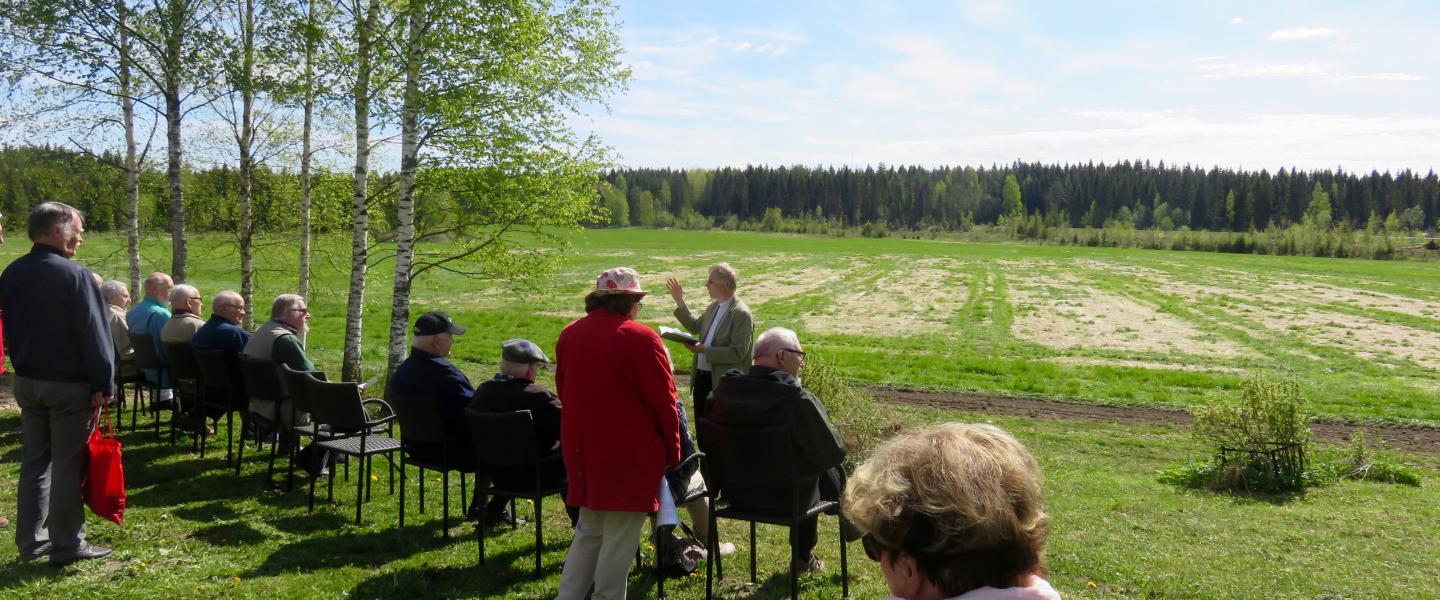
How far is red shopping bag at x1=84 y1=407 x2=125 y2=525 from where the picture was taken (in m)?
5.27

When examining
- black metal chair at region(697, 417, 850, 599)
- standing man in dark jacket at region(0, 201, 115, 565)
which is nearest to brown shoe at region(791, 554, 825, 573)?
black metal chair at region(697, 417, 850, 599)

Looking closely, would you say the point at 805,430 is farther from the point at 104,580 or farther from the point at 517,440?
the point at 104,580

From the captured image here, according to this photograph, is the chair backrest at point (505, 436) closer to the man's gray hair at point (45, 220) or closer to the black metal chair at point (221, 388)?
the man's gray hair at point (45, 220)

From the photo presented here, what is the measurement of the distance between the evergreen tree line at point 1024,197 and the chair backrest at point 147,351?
131m

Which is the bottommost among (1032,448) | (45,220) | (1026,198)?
(1032,448)

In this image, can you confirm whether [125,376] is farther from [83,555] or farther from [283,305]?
[83,555]

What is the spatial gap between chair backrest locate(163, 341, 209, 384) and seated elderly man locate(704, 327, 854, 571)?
217 inches

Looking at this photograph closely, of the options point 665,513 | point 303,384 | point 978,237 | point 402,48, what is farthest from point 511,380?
point 978,237

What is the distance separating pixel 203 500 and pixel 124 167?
1062cm

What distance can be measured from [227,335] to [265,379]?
1094mm

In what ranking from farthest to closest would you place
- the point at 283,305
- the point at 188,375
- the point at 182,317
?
1. the point at 182,317
2. the point at 188,375
3. the point at 283,305

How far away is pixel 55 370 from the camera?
5.07m

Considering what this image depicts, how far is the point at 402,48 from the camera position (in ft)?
39.6

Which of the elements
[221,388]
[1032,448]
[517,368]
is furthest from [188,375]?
[1032,448]
